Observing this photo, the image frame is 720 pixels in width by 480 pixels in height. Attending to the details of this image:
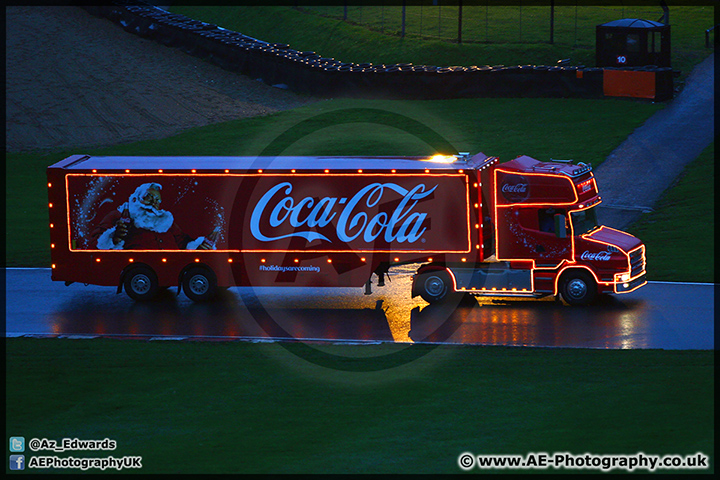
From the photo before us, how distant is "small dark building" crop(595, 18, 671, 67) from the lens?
145ft

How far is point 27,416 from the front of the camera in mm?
14906

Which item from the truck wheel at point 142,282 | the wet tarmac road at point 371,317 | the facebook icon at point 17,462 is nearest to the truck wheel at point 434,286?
the wet tarmac road at point 371,317

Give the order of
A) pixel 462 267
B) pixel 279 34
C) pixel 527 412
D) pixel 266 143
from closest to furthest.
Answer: pixel 527 412 → pixel 462 267 → pixel 266 143 → pixel 279 34

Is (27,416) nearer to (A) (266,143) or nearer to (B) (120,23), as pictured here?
(A) (266,143)

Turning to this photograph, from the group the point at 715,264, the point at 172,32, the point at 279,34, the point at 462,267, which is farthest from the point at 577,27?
the point at 462,267

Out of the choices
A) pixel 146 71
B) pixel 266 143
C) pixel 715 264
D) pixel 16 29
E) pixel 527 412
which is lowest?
pixel 527 412

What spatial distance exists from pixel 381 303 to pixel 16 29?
144 feet

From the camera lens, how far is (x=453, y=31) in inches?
2318

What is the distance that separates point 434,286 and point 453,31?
39306mm

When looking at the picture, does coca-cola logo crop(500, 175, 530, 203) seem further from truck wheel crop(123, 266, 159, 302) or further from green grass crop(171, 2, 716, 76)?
green grass crop(171, 2, 716, 76)

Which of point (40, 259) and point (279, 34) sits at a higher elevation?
point (279, 34)

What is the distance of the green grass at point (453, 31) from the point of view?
51188 mm

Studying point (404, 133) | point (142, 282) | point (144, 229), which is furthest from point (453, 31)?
point (142, 282)

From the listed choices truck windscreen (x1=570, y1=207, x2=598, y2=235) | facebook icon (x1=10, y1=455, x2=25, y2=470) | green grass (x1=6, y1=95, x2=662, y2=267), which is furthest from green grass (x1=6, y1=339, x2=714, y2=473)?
green grass (x1=6, y1=95, x2=662, y2=267)
